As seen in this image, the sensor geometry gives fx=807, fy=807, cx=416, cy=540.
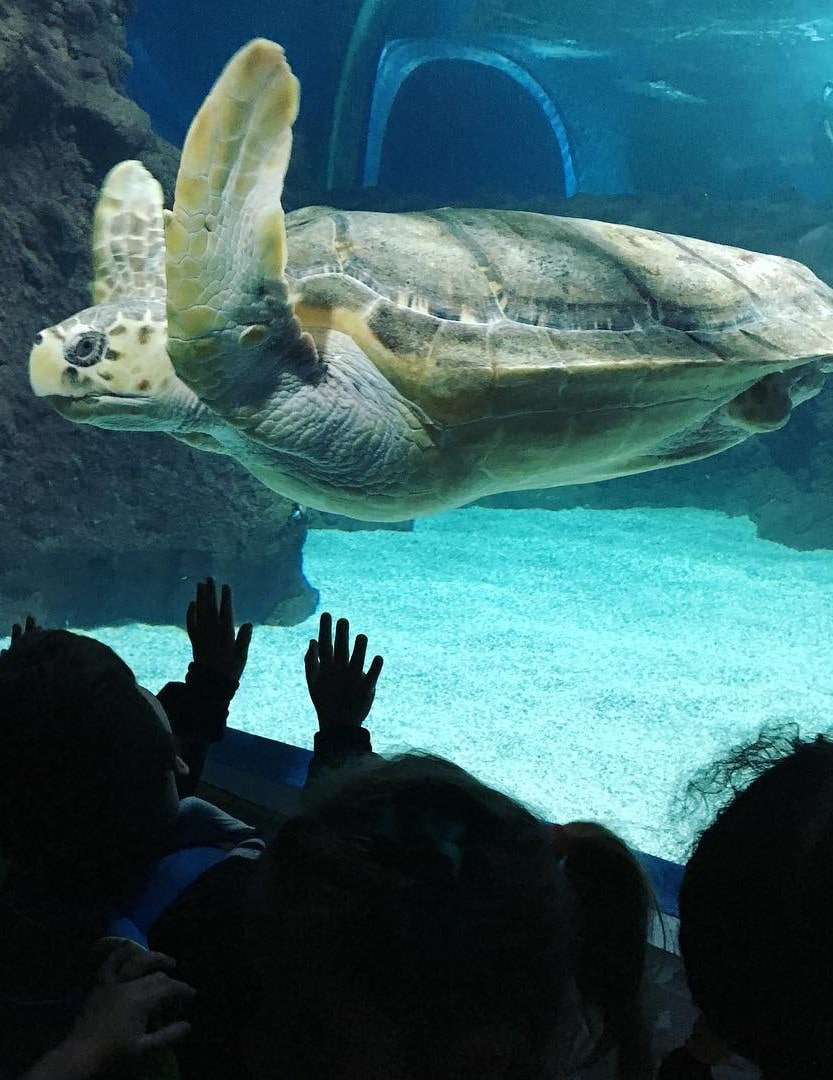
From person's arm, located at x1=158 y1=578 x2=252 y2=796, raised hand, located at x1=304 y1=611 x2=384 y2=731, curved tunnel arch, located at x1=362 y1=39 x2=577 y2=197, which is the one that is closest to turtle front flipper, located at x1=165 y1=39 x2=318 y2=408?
person's arm, located at x1=158 y1=578 x2=252 y2=796

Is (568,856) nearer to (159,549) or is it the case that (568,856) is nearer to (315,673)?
(315,673)

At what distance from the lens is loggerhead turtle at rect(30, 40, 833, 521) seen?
79.2 inches

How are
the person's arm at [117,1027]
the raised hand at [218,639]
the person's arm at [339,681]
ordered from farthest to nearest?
1. the raised hand at [218,639]
2. the person's arm at [339,681]
3. the person's arm at [117,1027]

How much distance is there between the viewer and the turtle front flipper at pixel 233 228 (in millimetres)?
1752

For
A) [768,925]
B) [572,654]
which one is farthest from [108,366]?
[572,654]

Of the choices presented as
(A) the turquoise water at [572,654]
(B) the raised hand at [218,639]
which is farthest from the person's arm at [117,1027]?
(A) the turquoise water at [572,654]

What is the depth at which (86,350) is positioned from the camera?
2.24 meters

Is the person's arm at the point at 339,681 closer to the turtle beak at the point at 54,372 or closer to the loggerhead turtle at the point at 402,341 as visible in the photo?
the loggerhead turtle at the point at 402,341

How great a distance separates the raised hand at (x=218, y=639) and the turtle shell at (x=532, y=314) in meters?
0.88

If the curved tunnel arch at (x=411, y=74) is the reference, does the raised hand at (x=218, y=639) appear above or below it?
below

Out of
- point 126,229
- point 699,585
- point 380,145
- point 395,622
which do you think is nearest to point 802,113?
point 380,145

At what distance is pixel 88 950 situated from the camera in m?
0.98

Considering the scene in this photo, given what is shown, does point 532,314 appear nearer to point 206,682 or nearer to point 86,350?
point 86,350

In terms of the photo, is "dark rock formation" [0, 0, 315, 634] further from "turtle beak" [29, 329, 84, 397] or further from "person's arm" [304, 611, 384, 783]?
"person's arm" [304, 611, 384, 783]
